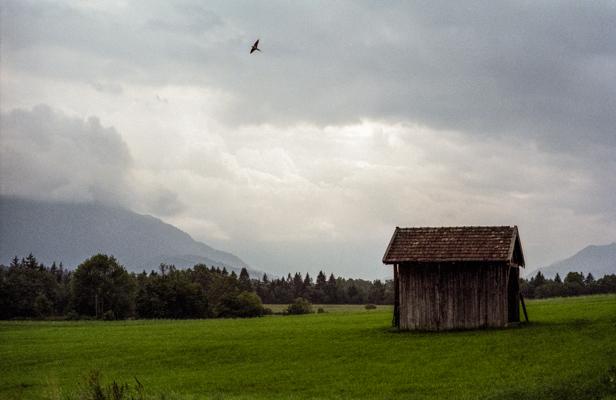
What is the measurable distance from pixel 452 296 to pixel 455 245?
11.4 ft

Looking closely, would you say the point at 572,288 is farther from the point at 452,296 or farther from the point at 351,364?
the point at 351,364

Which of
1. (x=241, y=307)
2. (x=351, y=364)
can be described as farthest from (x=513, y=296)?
(x=241, y=307)

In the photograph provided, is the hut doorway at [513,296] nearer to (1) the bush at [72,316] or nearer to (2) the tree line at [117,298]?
(2) the tree line at [117,298]

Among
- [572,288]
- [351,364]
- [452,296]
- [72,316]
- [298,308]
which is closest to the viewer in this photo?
[351,364]

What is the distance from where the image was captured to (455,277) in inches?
1813

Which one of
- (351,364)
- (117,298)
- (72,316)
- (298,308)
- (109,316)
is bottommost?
(72,316)

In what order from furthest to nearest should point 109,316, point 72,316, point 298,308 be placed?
point 298,308 → point 72,316 → point 109,316

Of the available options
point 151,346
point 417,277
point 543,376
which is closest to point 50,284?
point 151,346

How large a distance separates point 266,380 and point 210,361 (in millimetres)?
8766

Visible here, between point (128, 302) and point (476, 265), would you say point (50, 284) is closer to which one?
point (128, 302)

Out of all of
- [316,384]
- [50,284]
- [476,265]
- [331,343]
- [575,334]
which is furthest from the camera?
[50,284]

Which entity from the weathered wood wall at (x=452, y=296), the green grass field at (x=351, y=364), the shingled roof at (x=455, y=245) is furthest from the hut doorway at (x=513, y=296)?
the weathered wood wall at (x=452, y=296)

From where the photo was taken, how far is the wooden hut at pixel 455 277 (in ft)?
148

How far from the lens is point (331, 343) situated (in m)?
42.6
